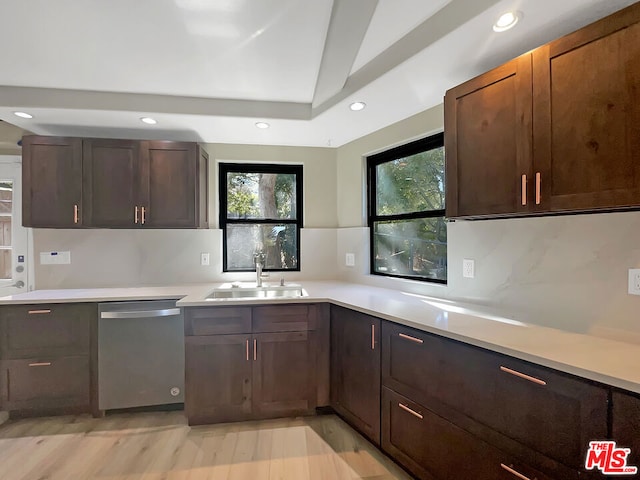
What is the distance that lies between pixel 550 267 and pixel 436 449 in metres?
1.09

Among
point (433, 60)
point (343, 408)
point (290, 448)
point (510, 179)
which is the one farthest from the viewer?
point (343, 408)

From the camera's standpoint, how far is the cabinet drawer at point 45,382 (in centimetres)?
221

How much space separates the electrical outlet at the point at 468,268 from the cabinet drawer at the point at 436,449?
0.87 meters

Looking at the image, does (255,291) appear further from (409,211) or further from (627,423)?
(627,423)

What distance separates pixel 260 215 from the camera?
312 cm

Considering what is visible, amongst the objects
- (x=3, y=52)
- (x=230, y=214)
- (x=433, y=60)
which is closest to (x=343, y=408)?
(x=230, y=214)

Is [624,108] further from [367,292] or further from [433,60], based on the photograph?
[367,292]

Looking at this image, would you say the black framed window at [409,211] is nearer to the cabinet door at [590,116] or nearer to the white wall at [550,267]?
the white wall at [550,267]

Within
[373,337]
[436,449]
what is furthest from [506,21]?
[436,449]

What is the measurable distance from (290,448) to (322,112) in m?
2.31

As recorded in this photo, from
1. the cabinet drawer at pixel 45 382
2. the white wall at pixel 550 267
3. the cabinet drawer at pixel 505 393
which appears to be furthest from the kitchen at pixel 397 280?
the cabinet drawer at pixel 45 382

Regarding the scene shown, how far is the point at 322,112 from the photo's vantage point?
89.5 inches

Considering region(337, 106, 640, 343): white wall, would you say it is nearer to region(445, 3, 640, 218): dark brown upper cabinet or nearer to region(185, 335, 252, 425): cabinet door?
region(445, 3, 640, 218): dark brown upper cabinet

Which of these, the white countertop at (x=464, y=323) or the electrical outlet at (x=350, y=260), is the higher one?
the electrical outlet at (x=350, y=260)
